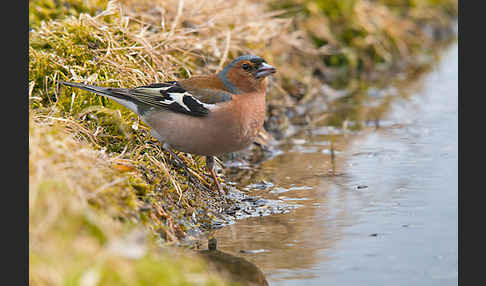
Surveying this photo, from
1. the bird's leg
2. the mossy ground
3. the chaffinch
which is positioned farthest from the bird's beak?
the mossy ground

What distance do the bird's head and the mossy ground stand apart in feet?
2.64

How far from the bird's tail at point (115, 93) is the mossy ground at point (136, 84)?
12cm

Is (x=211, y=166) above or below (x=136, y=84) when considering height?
below

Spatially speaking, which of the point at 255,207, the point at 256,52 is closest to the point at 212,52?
the point at 256,52

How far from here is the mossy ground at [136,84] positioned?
11.3 feet

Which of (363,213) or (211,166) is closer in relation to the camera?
(363,213)

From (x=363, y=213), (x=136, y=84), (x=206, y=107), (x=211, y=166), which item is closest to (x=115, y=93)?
(x=136, y=84)

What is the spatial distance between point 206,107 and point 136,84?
96 centimetres

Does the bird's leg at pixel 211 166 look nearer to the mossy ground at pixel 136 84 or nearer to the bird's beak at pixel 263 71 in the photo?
the mossy ground at pixel 136 84

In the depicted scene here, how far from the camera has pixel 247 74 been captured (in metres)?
5.73

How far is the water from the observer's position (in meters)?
4.41

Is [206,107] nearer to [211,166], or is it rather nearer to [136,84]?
[211,166]

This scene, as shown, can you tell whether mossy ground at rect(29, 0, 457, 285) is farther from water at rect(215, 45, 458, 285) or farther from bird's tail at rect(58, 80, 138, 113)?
water at rect(215, 45, 458, 285)

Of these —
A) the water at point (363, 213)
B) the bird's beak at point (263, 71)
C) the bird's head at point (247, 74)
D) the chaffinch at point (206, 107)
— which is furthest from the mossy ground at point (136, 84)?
the bird's beak at point (263, 71)
